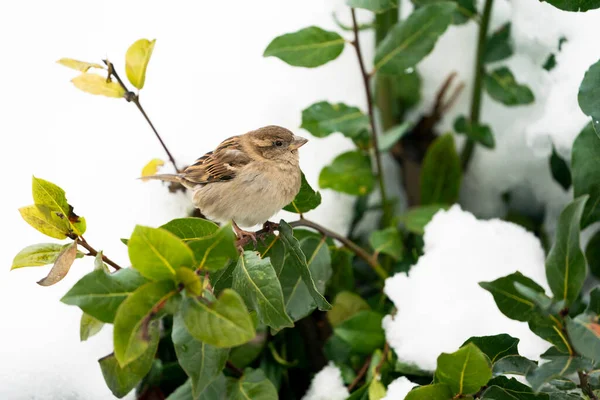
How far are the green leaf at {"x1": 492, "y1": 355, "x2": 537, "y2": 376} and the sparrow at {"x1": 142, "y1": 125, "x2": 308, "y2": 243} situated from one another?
42cm

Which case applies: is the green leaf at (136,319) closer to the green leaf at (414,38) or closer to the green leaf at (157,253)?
the green leaf at (157,253)

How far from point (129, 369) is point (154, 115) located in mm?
642

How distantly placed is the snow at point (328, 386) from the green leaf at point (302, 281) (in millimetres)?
194

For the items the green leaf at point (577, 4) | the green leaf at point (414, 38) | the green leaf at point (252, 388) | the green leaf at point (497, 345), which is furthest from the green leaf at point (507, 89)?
the green leaf at point (252, 388)

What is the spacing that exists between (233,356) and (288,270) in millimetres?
245

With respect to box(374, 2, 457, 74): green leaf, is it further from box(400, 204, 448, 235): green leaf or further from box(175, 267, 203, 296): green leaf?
box(175, 267, 203, 296): green leaf

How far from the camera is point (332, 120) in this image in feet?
4.29

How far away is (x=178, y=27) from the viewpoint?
140 centimetres

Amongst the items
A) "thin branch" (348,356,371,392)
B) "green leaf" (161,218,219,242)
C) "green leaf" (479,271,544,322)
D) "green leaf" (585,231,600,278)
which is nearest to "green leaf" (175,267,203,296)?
"green leaf" (161,218,219,242)

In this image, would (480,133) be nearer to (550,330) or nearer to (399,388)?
(399,388)

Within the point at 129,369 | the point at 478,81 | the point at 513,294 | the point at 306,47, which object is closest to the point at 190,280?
the point at 129,369

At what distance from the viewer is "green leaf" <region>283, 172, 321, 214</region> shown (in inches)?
42.1

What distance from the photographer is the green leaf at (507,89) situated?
4.63 ft

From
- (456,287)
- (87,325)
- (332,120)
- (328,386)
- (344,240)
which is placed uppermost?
(87,325)
